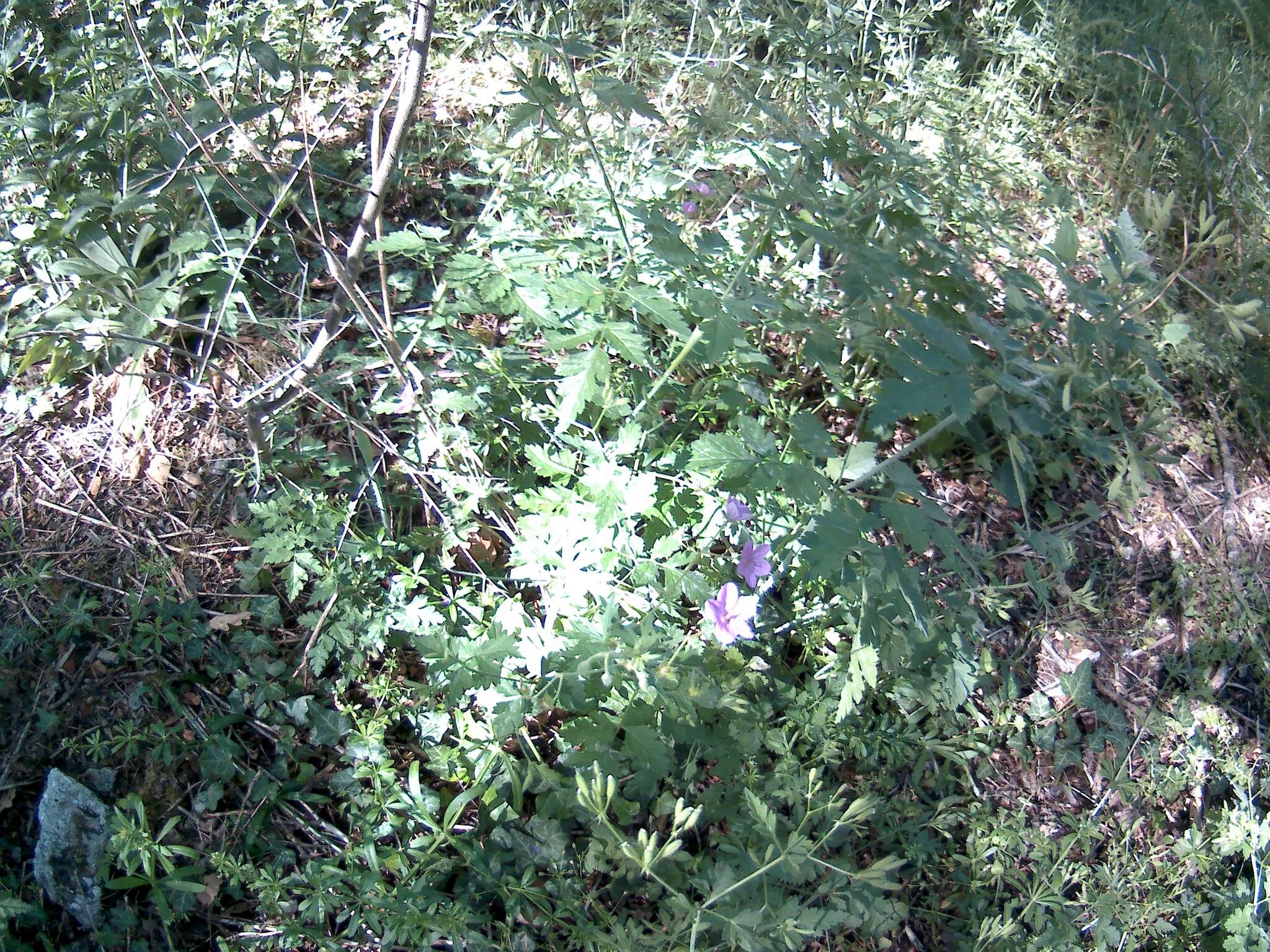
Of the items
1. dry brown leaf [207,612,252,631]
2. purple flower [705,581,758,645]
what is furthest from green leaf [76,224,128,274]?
purple flower [705,581,758,645]

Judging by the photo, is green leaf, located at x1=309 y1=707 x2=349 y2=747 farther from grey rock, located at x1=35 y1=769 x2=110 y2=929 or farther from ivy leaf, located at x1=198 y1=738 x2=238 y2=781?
grey rock, located at x1=35 y1=769 x2=110 y2=929

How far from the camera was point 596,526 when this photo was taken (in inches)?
72.5

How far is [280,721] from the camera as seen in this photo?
1988 millimetres

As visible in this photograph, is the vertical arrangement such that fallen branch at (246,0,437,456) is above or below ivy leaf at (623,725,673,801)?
above

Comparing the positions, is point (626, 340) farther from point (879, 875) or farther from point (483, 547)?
point (879, 875)

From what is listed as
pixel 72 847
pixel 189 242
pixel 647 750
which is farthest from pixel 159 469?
pixel 647 750

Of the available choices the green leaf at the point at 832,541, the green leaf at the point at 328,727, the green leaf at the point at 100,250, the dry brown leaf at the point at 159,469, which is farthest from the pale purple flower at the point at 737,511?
the green leaf at the point at 100,250

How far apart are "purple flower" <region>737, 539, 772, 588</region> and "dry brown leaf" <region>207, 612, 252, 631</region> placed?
3.95ft

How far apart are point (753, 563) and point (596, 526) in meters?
0.37

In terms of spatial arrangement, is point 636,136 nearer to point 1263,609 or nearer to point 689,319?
point 689,319

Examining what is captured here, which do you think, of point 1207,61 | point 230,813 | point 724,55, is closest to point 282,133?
point 724,55

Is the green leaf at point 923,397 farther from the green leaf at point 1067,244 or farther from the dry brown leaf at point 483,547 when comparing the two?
the dry brown leaf at point 483,547

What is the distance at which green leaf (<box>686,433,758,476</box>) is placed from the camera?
175 centimetres

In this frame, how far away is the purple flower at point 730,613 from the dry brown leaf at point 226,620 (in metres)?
1.13
